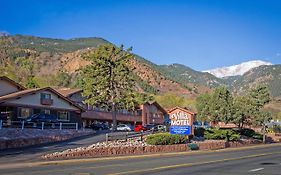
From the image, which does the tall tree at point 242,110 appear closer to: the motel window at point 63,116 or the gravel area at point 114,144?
the gravel area at point 114,144

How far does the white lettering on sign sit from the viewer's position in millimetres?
44125

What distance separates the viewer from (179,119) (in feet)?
146

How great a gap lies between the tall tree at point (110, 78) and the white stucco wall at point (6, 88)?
445 inches

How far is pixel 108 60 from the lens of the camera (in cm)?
5628

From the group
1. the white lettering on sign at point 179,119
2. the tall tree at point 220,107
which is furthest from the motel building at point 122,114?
the white lettering on sign at point 179,119

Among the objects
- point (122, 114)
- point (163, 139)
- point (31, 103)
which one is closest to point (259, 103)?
point (122, 114)

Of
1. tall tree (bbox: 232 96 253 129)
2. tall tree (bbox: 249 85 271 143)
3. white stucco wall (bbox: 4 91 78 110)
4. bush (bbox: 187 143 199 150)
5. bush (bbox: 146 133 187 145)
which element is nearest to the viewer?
bush (bbox: 146 133 187 145)

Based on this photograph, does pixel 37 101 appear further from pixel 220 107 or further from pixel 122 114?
pixel 122 114

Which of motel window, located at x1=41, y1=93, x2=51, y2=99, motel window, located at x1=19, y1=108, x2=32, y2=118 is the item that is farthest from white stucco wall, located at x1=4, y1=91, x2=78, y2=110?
motel window, located at x1=19, y1=108, x2=32, y2=118

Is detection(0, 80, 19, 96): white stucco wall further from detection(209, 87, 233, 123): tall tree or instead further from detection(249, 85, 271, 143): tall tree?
detection(249, 85, 271, 143): tall tree

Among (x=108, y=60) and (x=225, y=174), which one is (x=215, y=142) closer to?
(x=108, y=60)

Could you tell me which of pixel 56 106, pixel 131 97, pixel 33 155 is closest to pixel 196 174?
pixel 33 155

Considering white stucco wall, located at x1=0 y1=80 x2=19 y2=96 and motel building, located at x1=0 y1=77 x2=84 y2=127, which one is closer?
motel building, located at x1=0 y1=77 x2=84 y2=127

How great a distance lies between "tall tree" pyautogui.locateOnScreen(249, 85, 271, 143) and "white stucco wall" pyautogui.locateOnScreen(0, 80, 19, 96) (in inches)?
1379
